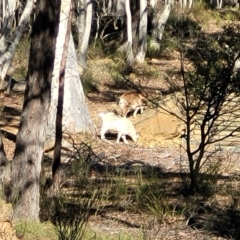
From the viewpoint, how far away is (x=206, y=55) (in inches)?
419

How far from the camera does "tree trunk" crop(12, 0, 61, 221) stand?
8.45 m

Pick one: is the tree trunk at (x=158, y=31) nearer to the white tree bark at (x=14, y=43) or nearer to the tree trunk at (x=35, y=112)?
the white tree bark at (x=14, y=43)

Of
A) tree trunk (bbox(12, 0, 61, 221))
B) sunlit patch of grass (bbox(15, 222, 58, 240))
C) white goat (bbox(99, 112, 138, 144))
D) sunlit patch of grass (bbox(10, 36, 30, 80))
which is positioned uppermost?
tree trunk (bbox(12, 0, 61, 221))

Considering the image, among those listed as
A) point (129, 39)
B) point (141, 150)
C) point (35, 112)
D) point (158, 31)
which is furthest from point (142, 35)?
point (35, 112)

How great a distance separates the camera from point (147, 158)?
14.2 meters

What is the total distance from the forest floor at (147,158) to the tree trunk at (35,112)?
2.57ft

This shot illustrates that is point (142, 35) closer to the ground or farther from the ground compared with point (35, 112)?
closer to the ground

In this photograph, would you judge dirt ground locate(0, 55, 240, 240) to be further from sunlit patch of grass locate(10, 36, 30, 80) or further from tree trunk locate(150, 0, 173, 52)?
tree trunk locate(150, 0, 173, 52)

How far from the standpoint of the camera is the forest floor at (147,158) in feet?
28.8

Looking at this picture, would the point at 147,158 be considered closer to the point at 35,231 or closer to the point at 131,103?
the point at 131,103

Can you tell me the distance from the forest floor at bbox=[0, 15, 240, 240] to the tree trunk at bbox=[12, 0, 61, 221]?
78cm

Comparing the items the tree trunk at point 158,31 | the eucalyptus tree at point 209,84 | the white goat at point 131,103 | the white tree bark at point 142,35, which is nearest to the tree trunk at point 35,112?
the eucalyptus tree at point 209,84

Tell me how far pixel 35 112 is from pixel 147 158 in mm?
5958

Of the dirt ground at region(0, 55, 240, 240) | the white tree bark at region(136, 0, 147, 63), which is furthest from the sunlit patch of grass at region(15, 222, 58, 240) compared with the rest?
the white tree bark at region(136, 0, 147, 63)
